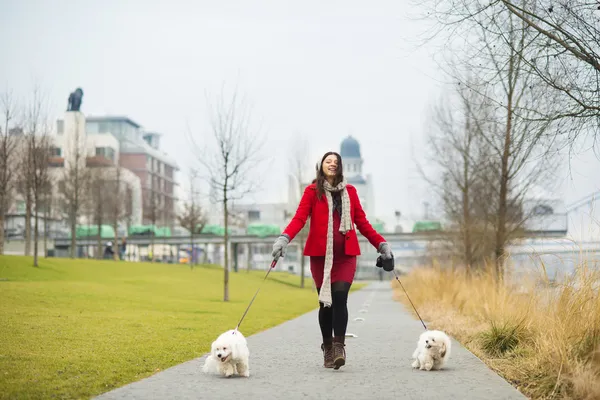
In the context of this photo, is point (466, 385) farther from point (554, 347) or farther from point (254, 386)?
point (254, 386)

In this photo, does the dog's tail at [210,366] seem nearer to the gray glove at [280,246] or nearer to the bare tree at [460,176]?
the gray glove at [280,246]

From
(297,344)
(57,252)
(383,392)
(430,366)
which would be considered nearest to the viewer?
(383,392)

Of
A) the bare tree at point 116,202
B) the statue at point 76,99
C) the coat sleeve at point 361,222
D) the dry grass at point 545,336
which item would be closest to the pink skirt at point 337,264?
the coat sleeve at point 361,222

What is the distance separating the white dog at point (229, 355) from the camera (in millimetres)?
7074

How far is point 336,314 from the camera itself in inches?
314

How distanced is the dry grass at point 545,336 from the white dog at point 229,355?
247cm

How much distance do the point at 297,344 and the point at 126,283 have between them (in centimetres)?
2206

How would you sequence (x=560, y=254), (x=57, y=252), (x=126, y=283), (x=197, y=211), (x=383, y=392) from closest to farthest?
1. (x=383, y=392)
2. (x=560, y=254)
3. (x=126, y=283)
4. (x=197, y=211)
5. (x=57, y=252)

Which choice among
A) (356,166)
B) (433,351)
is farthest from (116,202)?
(356,166)

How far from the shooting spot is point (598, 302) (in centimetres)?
679

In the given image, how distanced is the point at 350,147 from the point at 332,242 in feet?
592

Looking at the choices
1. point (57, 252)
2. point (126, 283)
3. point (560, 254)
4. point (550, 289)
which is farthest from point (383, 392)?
point (57, 252)

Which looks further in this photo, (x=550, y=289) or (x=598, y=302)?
(x=550, y=289)

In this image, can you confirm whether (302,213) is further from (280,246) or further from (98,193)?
(98,193)
